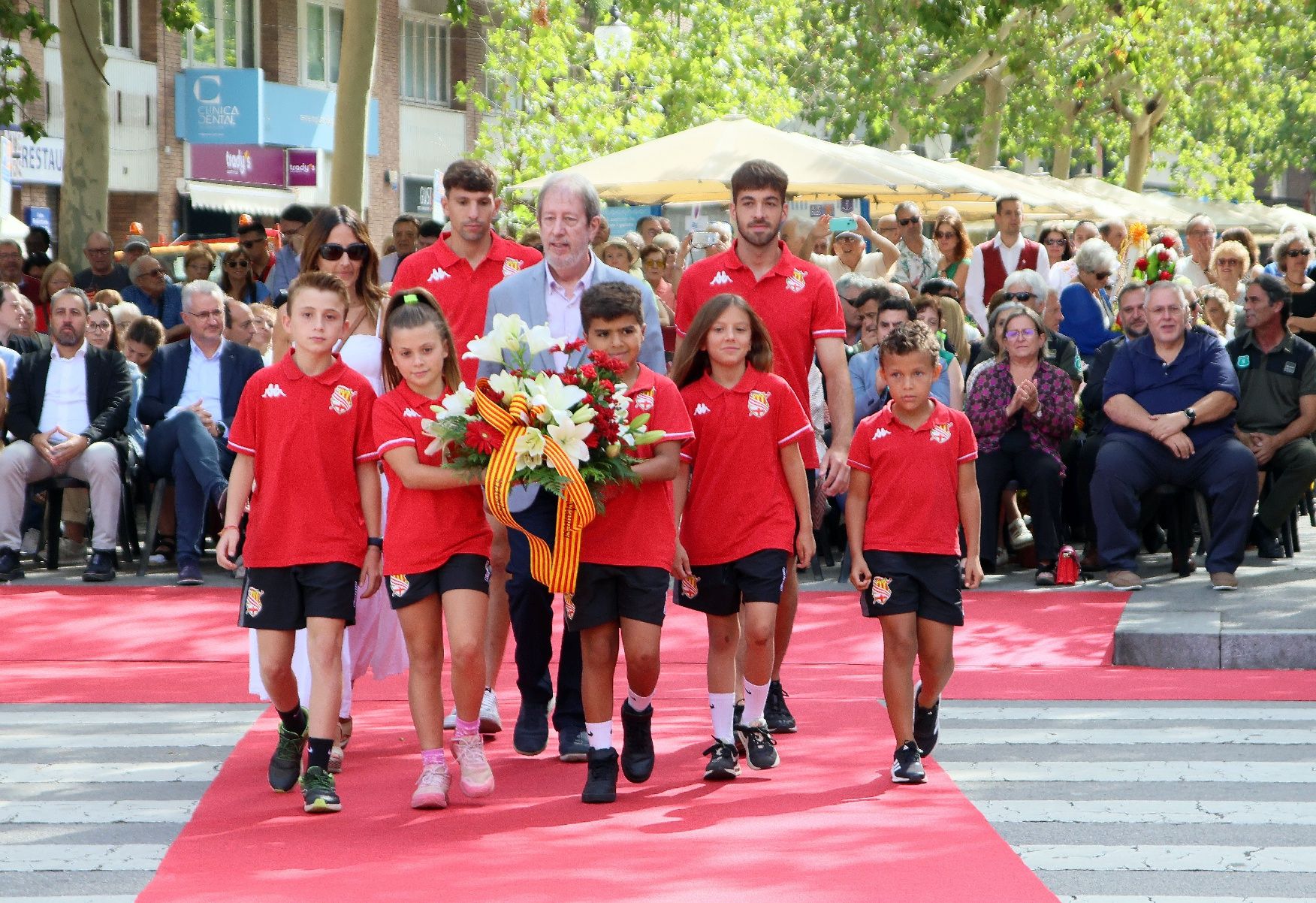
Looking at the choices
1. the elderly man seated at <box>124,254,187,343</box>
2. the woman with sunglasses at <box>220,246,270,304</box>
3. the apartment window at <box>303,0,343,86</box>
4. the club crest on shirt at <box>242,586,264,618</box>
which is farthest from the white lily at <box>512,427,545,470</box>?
the apartment window at <box>303,0,343,86</box>

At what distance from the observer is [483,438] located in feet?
21.1

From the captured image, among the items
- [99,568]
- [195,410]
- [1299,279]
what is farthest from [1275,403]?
[99,568]

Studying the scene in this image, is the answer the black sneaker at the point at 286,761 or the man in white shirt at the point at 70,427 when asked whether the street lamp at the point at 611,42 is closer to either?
the man in white shirt at the point at 70,427

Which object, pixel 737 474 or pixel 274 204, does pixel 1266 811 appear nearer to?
pixel 737 474

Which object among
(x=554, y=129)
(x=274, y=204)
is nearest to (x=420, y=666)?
(x=554, y=129)

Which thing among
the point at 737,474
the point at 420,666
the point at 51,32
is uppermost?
the point at 51,32

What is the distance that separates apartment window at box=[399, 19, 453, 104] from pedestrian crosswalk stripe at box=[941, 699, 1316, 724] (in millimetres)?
33791

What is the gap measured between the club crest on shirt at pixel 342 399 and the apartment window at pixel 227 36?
96.5 feet

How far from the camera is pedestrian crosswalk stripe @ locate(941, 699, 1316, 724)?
8.51m

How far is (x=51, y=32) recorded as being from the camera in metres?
18.8

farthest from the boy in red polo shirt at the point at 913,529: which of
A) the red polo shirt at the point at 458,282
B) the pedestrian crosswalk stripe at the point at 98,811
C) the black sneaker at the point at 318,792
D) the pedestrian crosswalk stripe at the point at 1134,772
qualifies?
the pedestrian crosswalk stripe at the point at 98,811

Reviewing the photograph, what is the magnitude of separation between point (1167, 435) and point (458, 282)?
5708 millimetres

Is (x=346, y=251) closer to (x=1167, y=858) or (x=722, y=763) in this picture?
(x=722, y=763)

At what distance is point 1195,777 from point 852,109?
31719mm
